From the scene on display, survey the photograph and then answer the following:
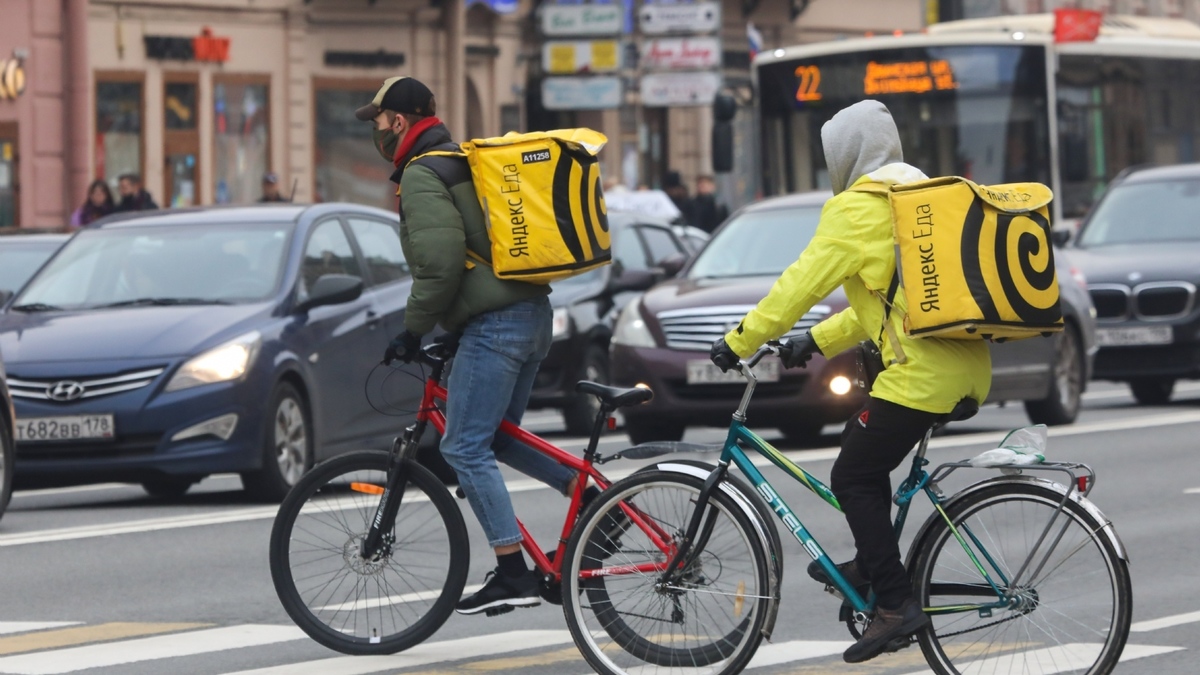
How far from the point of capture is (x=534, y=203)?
7148 millimetres

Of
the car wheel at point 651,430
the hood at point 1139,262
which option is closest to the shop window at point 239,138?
the hood at point 1139,262

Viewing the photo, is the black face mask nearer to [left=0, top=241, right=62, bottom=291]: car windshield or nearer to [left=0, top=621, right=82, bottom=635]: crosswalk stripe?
[left=0, top=621, right=82, bottom=635]: crosswalk stripe

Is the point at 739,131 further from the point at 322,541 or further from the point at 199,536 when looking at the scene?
the point at 322,541

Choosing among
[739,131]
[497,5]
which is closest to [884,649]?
[497,5]

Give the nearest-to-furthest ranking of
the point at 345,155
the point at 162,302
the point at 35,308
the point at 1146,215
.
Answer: the point at 162,302 → the point at 35,308 → the point at 1146,215 → the point at 345,155

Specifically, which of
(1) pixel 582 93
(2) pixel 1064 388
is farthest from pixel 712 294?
(1) pixel 582 93

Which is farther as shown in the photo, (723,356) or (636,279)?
(636,279)

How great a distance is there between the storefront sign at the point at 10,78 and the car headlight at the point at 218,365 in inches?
758

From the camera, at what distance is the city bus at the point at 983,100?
75.9 ft

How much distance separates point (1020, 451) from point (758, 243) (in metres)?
9.72

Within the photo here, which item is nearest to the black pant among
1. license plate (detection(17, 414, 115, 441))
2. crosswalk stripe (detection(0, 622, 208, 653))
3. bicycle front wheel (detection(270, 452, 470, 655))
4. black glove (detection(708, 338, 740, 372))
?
black glove (detection(708, 338, 740, 372))

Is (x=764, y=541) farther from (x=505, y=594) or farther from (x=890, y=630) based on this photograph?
(x=505, y=594)

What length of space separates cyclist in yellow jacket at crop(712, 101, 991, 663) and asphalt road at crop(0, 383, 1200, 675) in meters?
0.65

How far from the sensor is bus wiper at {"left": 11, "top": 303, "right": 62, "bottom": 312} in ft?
41.3
